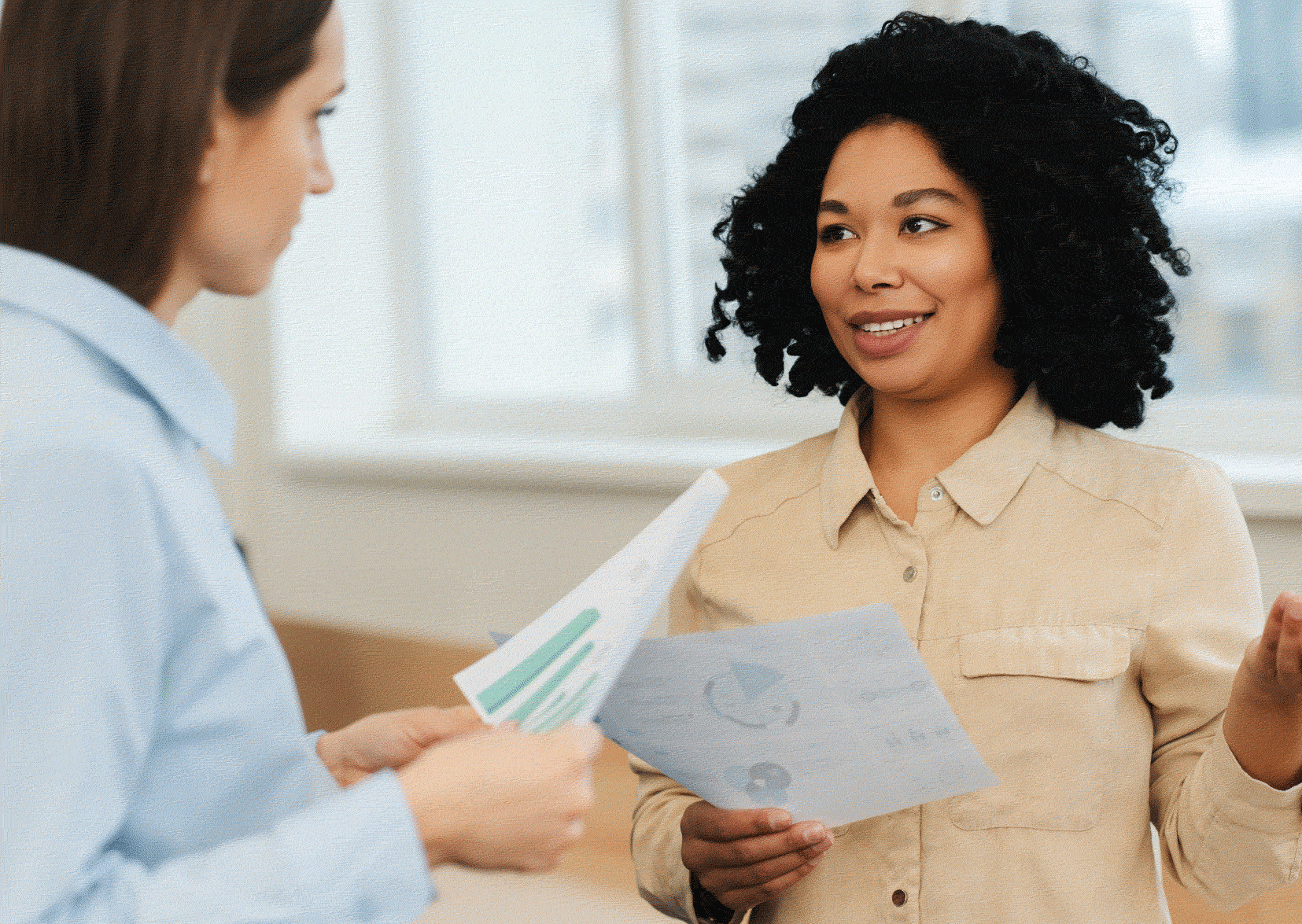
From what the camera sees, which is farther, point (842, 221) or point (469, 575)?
point (469, 575)

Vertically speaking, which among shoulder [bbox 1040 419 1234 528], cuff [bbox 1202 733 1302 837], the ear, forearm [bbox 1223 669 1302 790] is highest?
the ear

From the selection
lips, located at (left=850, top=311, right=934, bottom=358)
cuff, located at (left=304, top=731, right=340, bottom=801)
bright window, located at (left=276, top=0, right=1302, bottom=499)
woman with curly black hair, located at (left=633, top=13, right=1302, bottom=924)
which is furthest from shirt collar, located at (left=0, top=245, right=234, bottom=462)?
bright window, located at (left=276, top=0, right=1302, bottom=499)

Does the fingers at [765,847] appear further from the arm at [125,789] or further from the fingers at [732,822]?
Answer: the arm at [125,789]

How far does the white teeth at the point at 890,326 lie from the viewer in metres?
1.20

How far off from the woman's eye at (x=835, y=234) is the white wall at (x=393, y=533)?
982 mm

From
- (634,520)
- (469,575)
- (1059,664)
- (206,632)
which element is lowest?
(469,575)

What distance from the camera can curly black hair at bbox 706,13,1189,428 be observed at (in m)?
1.22

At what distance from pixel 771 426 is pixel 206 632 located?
177 cm

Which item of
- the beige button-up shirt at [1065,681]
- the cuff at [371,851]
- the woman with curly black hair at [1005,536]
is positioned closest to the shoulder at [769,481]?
the woman with curly black hair at [1005,536]

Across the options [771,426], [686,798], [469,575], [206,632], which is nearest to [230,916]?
[206,632]

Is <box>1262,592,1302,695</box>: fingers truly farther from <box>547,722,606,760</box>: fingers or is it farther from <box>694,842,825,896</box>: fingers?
<box>547,722,606,760</box>: fingers

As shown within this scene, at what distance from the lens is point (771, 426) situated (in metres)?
2.37

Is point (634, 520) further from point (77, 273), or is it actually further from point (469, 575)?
point (77, 273)

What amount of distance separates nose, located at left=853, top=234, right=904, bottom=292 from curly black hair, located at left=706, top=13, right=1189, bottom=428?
0.35ft
